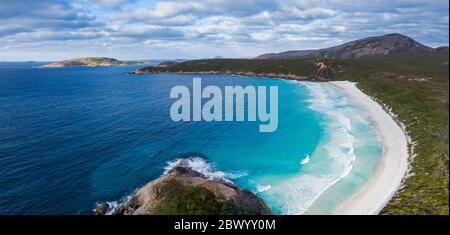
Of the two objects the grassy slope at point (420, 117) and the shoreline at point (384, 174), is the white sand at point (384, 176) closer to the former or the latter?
the shoreline at point (384, 174)

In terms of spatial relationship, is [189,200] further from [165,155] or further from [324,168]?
[324,168]

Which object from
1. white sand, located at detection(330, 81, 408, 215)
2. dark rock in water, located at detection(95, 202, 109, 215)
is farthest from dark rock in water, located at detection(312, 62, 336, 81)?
dark rock in water, located at detection(95, 202, 109, 215)

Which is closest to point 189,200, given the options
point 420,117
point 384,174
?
point 384,174

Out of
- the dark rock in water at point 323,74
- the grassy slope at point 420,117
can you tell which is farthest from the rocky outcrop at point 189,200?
the dark rock in water at point 323,74
